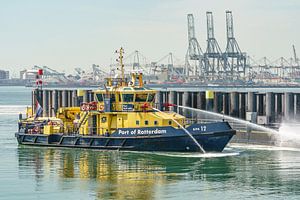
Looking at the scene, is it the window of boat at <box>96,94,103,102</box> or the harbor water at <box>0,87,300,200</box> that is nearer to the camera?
the harbor water at <box>0,87,300,200</box>

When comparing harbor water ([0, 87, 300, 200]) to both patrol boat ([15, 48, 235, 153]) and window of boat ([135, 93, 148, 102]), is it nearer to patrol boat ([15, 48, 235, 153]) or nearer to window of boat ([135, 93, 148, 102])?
patrol boat ([15, 48, 235, 153])

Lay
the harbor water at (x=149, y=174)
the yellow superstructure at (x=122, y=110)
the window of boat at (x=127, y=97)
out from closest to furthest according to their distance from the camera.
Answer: the harbor water at (x=149, y=174) < the yellow superstructure at (x=122, y=110) < the window of boat at (x=127, y=97)

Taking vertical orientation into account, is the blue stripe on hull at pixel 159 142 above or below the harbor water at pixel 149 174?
above

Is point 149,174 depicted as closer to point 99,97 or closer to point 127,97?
point 127,97

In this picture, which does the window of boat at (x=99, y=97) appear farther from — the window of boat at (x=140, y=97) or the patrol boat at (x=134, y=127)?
the window of boat at (x=140, y=97)

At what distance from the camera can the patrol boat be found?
48406 mm

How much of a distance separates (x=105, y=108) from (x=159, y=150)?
13.7 feet

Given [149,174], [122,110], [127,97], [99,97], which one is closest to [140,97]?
[127,97]

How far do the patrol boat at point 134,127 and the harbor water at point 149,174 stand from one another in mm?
571

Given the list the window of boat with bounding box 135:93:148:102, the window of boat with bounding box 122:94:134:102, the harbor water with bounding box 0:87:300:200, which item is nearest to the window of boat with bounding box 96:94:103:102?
the window of boat with bounding box 122:94:134:102

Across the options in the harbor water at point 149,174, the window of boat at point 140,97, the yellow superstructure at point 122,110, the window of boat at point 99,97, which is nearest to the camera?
the harbor water at point 149,174

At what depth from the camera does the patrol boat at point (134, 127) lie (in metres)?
48.4

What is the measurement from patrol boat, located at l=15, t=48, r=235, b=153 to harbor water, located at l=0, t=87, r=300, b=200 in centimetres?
57

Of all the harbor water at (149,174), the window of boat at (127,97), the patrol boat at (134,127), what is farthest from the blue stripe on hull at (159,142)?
the window of boat at (127,97)
